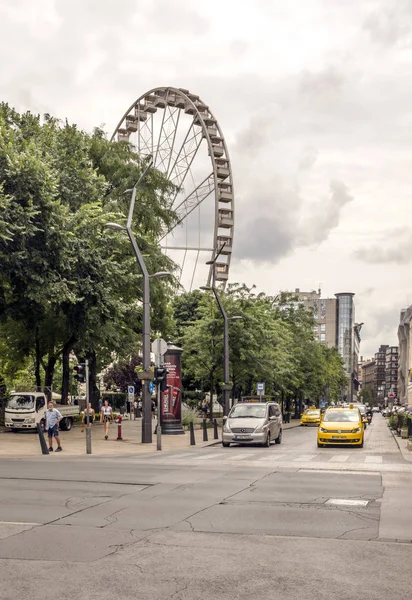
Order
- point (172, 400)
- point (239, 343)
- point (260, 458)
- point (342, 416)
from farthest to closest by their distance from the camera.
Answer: point (239, 343)
point (172, 400)
point (342, 416)
point (260, 458)

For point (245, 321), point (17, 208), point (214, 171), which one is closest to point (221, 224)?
point (214, 171)

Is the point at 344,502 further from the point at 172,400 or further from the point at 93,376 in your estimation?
the point at 93,376

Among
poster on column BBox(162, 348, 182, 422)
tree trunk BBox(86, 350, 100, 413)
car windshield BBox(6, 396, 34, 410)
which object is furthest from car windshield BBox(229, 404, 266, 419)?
tree trunk BBox(86, 350, 100, 413)

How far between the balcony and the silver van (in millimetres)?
29931

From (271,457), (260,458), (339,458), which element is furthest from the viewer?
(339,458)

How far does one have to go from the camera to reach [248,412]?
3008 centimetres

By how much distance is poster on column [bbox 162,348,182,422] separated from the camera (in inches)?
1454

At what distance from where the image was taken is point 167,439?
112 ft

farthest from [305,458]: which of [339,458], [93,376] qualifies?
[93,376]

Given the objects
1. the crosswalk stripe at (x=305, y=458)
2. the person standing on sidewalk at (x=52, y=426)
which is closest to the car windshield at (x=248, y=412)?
the crosswalk stripe at (x=305, y=458)

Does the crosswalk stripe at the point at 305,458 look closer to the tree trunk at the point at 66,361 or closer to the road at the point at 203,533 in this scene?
the road at the point at 203,533

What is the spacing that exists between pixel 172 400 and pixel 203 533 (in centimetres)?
2703

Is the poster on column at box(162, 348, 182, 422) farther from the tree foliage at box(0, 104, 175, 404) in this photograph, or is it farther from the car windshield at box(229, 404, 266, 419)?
the car windshield at box(229, 404, 266, 419)

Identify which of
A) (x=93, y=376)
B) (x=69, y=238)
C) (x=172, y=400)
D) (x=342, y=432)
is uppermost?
(x=69, y=238)
